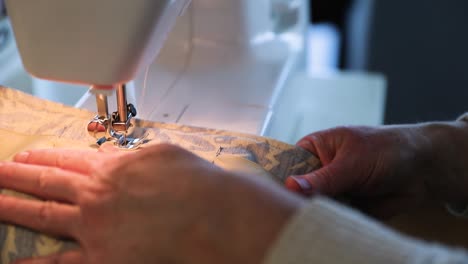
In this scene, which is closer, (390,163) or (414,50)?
(390,163)

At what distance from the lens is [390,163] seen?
684mm

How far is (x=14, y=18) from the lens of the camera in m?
0.58

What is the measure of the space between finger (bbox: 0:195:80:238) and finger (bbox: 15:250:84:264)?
21 mm

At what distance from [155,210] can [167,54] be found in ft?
1.36

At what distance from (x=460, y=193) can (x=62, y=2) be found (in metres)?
0.55

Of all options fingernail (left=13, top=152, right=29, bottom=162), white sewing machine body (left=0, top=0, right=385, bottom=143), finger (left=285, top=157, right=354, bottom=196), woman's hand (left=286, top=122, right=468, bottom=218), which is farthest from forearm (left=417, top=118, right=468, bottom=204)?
fingernail (left=13, top=152, right=29, bottom=162)

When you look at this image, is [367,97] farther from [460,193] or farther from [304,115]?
[460,193]

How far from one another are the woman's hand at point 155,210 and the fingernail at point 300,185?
4.7 inches

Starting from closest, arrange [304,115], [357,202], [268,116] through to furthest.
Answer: [357,202] < [268,116] < [304,115]

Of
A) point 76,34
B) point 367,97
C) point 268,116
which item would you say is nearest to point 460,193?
point 268,116

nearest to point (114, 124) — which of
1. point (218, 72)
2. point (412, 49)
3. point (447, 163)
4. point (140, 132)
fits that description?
point (140, 132)

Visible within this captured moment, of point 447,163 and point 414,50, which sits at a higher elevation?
point 447,163

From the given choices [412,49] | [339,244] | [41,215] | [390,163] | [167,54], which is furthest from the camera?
[412,49]

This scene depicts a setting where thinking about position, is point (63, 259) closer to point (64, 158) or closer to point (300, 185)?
point (64, 158)
